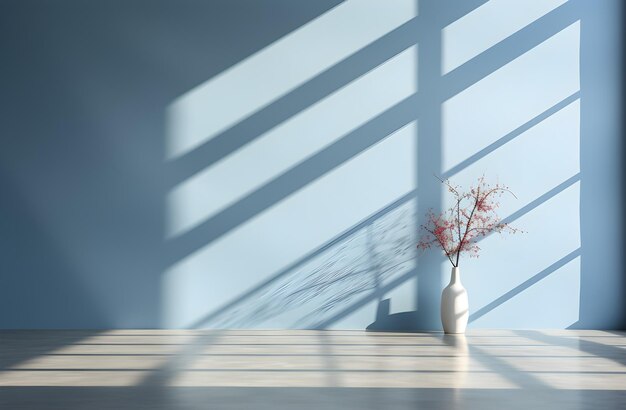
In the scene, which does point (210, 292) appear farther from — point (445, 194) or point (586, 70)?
point (586, 70)

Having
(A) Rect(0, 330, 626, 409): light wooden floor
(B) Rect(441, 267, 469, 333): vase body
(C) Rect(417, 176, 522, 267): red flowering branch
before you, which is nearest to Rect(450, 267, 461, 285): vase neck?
(B) Rect(441, 267, 469, 333): vase body

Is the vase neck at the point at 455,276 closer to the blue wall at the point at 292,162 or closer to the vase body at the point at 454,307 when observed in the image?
the vase body at the point at 454,307

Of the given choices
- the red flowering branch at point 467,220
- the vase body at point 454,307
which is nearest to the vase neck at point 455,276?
the vase body at point 454,307

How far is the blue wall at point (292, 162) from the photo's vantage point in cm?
581

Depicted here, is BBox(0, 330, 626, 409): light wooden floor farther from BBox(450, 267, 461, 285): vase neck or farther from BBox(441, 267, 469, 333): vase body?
BBox(450, 267, 461, 285): vase neck

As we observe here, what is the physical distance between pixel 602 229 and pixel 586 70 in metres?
1.15

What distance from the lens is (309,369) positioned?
3.91 meters

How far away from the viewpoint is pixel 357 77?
19.4ft

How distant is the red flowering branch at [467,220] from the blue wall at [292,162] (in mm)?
78

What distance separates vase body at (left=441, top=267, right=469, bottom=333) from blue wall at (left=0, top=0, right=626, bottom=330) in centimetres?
29

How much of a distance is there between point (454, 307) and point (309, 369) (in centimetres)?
188

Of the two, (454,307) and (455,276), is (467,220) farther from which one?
(454,307)

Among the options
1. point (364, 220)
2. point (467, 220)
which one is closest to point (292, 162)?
point (364, 220)

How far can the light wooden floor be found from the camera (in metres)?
3.11
